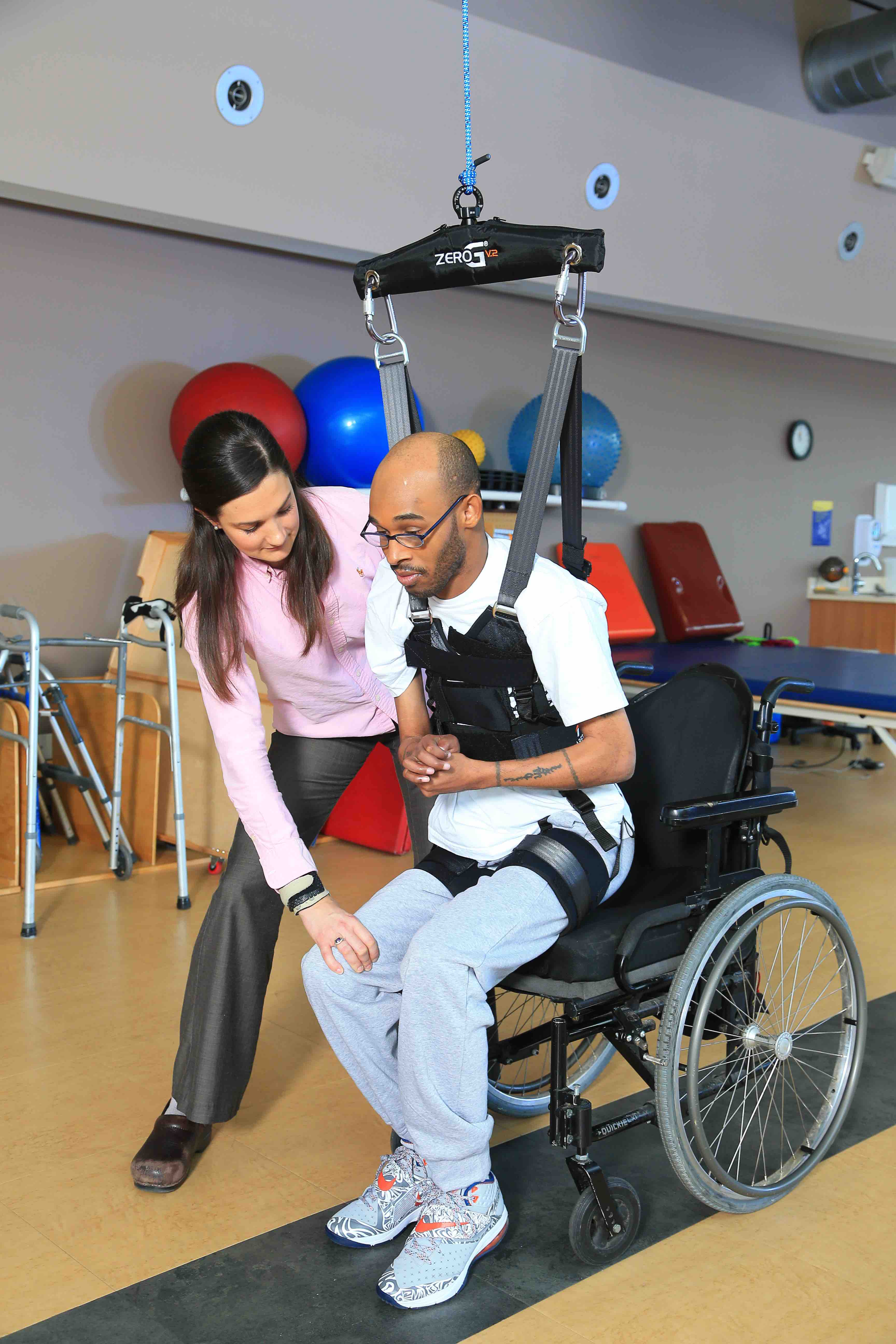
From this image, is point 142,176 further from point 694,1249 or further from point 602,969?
point 694,1249

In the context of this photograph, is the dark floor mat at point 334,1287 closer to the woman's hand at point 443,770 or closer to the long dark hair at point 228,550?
the woman's hand at point 443,770

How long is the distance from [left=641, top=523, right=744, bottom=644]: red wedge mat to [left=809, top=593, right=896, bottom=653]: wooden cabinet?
Answer: 3.08 feet

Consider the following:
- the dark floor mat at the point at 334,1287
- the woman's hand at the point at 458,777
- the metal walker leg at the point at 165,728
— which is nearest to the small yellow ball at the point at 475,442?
the metal walker leg at the point at 165,728

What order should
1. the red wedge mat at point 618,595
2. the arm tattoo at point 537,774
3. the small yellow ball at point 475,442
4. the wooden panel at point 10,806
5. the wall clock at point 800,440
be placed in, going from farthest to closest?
the wall clock at point 800,440
the red wedge mat at point 618,595
the small yellow ball at point 475,442
the wooden panel at point 10,806
the arm tattoo at point 537,774

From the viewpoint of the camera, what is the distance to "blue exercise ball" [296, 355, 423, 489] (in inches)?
157

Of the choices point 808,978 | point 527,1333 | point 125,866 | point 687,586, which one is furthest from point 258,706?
point 687,586

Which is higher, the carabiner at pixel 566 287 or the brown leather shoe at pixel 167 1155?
the carabiner at pixel 566 287

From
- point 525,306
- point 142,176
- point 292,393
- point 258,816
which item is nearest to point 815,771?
point 525,306

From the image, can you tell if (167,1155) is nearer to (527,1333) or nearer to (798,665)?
(527,1333)

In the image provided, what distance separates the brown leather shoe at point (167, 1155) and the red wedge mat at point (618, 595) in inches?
145

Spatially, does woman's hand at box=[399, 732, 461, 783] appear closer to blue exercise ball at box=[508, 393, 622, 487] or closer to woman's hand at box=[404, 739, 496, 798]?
woman's hand at box=[404, 739, 496, 798]

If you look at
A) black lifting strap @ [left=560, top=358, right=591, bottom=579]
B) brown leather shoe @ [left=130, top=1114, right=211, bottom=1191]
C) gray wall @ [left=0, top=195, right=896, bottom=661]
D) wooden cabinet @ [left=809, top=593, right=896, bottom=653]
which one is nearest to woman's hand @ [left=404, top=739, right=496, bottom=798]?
black lifting strap @ [left=560, top=358, right=591, bottom=579]

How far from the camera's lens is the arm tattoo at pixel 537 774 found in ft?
5.17

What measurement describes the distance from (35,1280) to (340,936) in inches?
26.3
